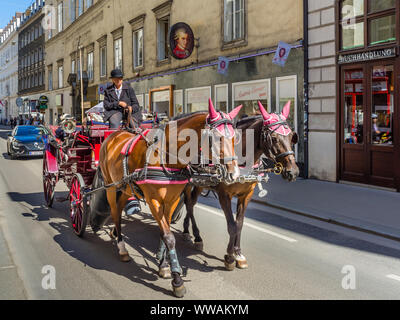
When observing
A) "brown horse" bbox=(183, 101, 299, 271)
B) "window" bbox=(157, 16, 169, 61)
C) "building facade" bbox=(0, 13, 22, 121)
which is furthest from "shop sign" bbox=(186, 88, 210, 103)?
"building facade" bbox=(0, 13, 22, 121)

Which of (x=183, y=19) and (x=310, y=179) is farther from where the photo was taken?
(x=183, y=19)

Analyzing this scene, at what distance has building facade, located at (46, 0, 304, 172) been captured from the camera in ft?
45.1

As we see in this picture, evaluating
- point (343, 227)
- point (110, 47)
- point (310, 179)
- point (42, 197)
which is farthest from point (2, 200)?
point (110, 47)

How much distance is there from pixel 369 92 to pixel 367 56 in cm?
95

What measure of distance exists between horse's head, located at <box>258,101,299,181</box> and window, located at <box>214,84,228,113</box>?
1136 centimetres

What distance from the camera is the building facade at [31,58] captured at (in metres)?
50.5

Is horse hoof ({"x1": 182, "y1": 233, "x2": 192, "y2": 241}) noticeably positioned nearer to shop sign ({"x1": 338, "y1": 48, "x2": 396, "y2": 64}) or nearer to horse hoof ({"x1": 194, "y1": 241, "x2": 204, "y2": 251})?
horse hoof ({"x1": 194, "y1": 241, "x2": 204, "y2": 251})

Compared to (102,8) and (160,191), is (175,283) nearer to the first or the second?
(160,191)

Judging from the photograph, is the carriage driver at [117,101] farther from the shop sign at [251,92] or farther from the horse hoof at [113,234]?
the shop sign at [251,92]

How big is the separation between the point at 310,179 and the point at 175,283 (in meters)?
9.40

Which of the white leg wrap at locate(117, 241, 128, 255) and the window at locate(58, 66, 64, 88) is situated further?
the window at locate(58, 66, 64, 88)

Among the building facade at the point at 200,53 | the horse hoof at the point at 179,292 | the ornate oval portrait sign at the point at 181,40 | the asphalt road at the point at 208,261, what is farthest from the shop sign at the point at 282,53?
the horse hoof at the point at 179,292

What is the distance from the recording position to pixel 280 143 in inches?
206

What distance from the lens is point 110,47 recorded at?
27.9 metres
